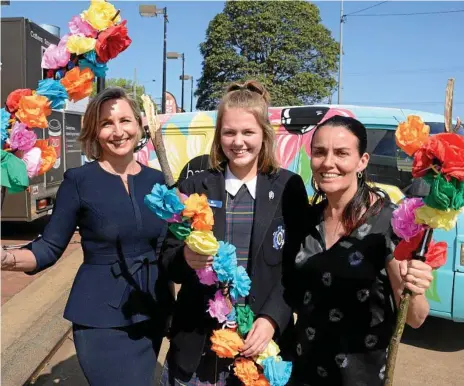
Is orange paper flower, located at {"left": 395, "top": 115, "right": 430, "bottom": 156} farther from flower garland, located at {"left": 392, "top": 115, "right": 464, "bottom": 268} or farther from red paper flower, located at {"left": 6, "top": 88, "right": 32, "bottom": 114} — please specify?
red paper flower, located at {"left": 6, "top": 88, "right": 32, "bottom": 114}

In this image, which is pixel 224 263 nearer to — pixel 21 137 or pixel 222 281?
pixel 222 281

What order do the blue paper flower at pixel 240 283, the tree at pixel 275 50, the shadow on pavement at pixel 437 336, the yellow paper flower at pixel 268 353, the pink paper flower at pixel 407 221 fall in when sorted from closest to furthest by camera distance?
the pink paper flower at pixel 407 221
the blue paper flower at pixel 240 283
the yellow paper flower at pixel 268 353
the shadow on pavement at pixel 437 336
the tree at pixel 275 50

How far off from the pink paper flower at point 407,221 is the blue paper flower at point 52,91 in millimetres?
1523

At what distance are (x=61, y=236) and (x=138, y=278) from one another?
41 cm

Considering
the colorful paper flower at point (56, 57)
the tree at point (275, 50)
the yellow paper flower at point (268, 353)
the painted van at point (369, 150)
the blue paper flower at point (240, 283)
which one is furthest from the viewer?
the tree at point (275, 50)

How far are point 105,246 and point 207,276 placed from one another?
0.59 metres

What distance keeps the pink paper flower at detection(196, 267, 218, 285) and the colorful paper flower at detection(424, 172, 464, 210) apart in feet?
2.82

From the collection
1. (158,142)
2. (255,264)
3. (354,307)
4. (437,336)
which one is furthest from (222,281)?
(437,336)

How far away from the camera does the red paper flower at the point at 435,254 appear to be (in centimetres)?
162

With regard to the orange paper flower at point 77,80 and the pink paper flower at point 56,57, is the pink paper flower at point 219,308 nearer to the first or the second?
the orange paper flower at point 77,80

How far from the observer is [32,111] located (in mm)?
1984

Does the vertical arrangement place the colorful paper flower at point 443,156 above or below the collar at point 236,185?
above

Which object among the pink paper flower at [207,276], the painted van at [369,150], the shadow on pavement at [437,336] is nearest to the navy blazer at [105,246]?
the pink paper flower at [207,276]

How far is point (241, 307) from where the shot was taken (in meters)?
2.00
